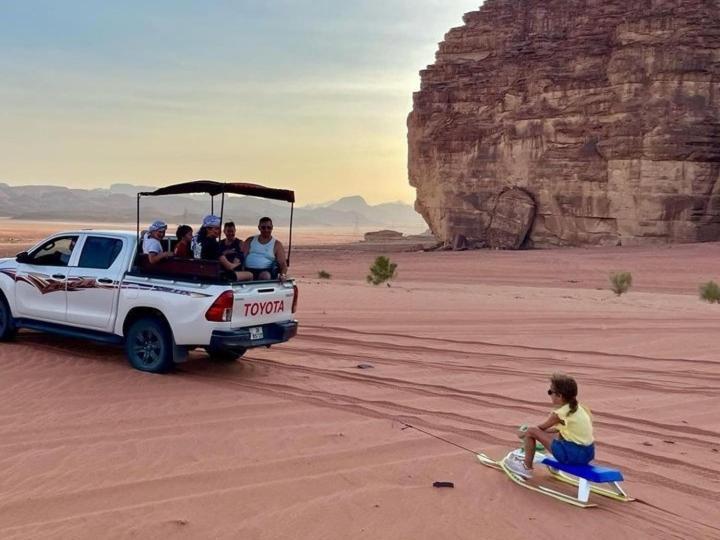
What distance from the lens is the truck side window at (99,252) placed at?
925 centimetres

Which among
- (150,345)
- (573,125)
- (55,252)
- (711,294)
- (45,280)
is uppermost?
(573,125)

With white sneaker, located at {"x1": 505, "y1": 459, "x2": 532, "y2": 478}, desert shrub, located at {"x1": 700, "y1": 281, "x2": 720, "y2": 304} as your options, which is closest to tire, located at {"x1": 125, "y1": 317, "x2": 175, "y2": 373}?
white sneaker, located at {"x1": 505, "y1": 459, "x2": 532, "y2": 478}

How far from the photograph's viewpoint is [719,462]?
237 inches

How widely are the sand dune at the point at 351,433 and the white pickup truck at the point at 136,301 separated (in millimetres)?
404

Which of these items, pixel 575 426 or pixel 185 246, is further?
pixel 185 246

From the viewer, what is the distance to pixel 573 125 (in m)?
40.9

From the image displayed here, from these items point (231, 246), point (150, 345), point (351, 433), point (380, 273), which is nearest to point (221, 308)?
point (150, 345)

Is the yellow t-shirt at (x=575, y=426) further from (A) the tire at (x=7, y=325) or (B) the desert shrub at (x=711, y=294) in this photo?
(B) the desert shrub at (x=711, y=294)

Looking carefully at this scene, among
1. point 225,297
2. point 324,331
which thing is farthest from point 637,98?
point 225,297

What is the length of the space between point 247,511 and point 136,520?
696 millimetres

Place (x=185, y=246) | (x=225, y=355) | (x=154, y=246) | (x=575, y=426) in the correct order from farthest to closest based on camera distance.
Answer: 1. (x=225, y=355)
2. (x=185, y=246)
3. (x=154, y=246)
4. (x=575, y=426)

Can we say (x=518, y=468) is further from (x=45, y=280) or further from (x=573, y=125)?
(x=573, y=125)

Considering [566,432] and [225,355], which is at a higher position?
[566,432]

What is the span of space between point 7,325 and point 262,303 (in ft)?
12.8
